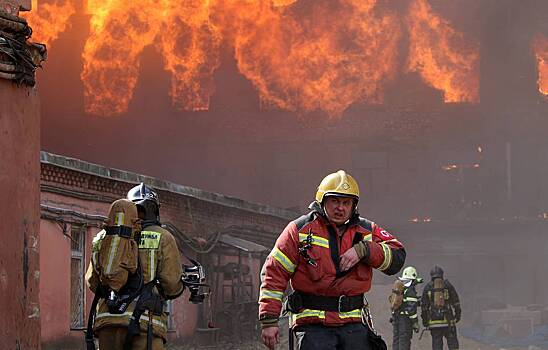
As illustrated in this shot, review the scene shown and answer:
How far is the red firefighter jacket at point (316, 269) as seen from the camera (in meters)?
7.18

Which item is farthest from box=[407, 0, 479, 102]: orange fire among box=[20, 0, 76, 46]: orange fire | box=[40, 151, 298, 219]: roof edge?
box=[20, 0, 76, 46]: orange fire

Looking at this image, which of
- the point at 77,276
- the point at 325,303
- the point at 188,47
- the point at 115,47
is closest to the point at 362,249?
the point at 325,303

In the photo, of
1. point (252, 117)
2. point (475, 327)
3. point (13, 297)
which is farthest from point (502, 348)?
point (252, 117)

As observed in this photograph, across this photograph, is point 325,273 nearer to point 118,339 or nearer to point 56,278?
point 118,339

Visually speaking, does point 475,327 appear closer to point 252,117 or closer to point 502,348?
point 502,348

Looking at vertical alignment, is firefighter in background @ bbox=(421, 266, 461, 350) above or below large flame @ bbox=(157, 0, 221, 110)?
below

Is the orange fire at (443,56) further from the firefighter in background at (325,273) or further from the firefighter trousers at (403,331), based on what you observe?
the firefighter in background at (325,273)

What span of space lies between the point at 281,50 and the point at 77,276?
25.3m

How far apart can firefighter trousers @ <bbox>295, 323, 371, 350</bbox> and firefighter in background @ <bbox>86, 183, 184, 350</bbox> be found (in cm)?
93

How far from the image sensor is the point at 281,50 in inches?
1710

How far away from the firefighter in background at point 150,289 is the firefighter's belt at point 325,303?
82cm

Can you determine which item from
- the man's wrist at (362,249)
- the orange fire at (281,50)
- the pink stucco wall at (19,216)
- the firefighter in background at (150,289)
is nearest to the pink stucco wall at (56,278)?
the pink stucco wall at (19,216)

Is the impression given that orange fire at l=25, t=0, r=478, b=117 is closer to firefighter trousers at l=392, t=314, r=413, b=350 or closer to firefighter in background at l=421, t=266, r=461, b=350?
firefighter trousers at l=392, t=314, r=413, b=350

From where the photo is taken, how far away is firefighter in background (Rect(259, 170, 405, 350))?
23.6 feet
